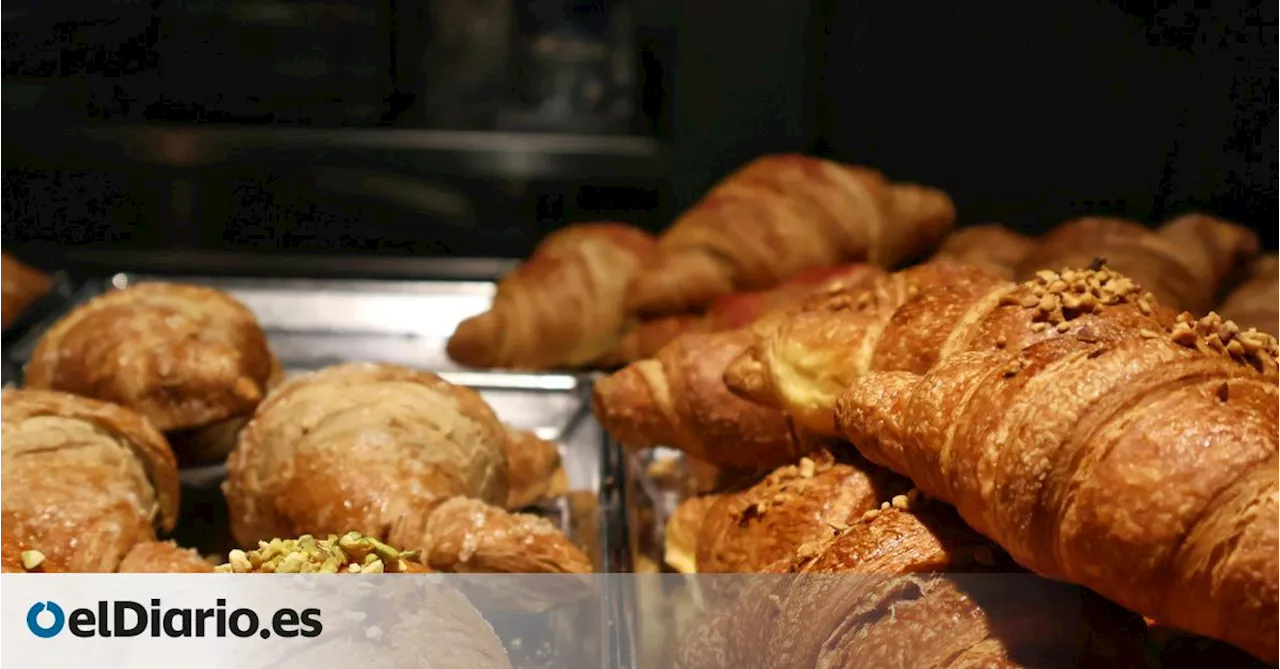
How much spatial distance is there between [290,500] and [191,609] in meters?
0.42

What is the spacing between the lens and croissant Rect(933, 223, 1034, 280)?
1.54m

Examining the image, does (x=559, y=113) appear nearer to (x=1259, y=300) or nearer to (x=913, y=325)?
(x=913, y=325)

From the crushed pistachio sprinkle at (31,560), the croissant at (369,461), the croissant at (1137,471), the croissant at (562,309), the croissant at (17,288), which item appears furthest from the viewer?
the croissant at (562,309)

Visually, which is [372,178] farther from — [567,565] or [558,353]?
[567,565]

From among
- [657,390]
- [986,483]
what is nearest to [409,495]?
[657,390]

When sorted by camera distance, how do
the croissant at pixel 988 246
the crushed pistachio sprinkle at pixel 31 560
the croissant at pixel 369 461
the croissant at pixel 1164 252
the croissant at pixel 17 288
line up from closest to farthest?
the crushed pistachio sprinkle at pixel 31 560 < the croissant at pixel 369 461 < the croissant at pixel 1164 252 < the croissant at pixel 988 246 < the croissant at pixel 17 288

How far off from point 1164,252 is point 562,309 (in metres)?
0.80

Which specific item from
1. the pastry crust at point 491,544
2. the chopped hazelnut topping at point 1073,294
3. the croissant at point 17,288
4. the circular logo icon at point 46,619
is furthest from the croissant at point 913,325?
the croissant at point 17,288

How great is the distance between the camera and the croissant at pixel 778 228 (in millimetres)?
1791

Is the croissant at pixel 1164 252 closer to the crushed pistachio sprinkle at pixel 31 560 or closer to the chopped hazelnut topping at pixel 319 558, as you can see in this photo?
the chopped hazelnut topping at pixel 319 558

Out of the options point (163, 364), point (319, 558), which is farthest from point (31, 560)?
point (163, 364)

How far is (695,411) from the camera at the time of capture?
1.32 metres

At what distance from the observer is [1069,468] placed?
0.75 meters

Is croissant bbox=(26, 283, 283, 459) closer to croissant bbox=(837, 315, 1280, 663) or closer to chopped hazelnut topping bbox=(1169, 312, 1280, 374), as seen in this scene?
croissant bbox=(837, 315, 1280, 663)
